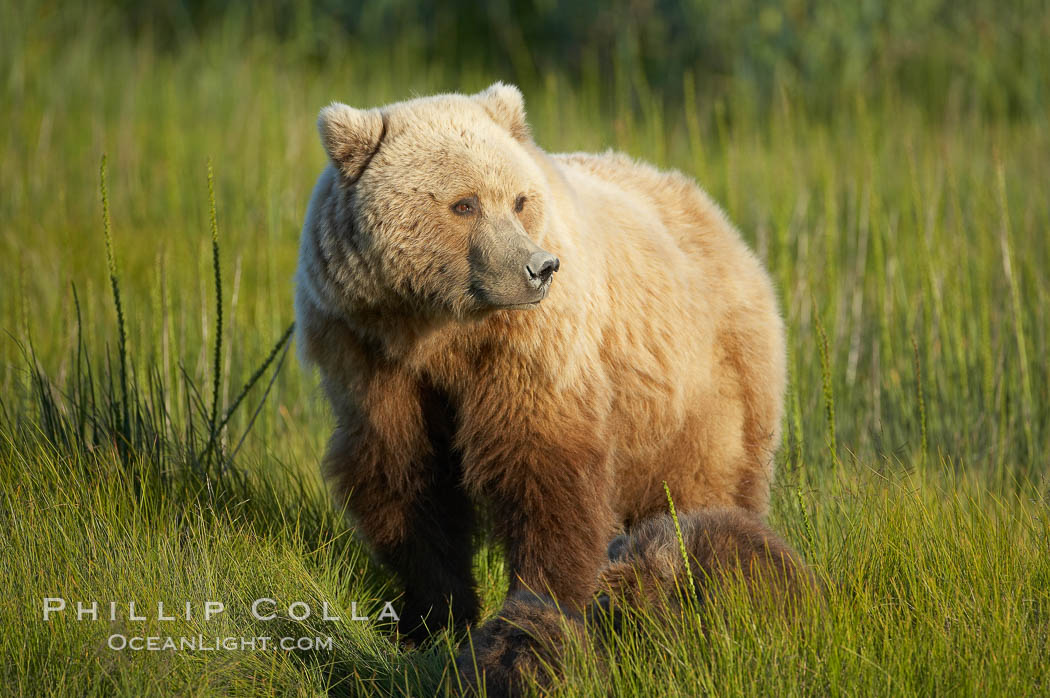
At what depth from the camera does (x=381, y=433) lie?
4.23m

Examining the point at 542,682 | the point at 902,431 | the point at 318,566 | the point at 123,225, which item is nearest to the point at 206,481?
the point at 318,566

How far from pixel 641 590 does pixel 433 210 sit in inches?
58.9

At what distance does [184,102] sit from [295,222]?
3.03 m

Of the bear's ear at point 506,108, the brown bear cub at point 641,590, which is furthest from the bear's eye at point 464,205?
the brown bear cub at point 641,590

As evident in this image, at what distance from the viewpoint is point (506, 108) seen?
14.1 feet

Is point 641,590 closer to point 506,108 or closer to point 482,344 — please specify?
point 482,344

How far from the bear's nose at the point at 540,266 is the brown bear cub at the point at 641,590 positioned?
3.23 feet

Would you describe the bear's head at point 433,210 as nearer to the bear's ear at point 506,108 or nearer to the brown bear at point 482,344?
the brown bear at point 482,344

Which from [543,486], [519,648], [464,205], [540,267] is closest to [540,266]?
[540,267]

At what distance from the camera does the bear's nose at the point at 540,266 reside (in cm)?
375

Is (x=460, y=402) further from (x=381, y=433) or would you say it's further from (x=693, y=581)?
(x=693, y=581)

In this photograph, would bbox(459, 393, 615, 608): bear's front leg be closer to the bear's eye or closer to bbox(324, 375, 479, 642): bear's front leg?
bbox(324, 375, 479, 642): bear's front leg

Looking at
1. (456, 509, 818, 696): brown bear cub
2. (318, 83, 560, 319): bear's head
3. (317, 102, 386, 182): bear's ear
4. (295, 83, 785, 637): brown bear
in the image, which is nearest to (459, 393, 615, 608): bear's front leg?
(295, 83, 785, 637): brown bear

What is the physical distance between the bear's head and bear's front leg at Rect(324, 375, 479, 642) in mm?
444
